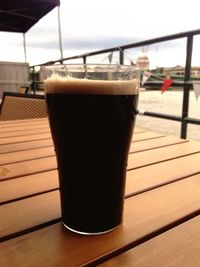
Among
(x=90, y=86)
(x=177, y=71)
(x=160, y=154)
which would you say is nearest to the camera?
(x=90, y=86)

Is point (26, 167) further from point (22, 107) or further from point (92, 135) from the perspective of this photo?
point (22, 107)

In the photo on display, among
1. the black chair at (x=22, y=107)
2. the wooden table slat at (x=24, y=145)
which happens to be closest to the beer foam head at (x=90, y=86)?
the wooden table slat at (x=24, y=145)

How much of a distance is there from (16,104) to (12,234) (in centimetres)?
179

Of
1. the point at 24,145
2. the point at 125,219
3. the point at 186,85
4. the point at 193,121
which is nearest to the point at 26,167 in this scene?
the point at 24,145

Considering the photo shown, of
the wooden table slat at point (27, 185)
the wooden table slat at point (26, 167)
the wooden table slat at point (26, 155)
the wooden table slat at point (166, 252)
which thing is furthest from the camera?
the wooden table slat at point (26, 155)

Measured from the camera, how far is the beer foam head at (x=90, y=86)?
1.14 ft

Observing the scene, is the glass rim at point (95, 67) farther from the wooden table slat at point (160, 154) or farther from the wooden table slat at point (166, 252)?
the wooden table slat at point (160, 154)

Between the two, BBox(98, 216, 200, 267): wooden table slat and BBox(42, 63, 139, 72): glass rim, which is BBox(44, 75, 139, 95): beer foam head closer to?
BBox(42, 63, 139, 72): glass rim

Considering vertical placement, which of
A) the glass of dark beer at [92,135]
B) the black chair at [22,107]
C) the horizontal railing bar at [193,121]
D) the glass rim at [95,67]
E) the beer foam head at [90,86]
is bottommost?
the horizontal railing bar at [193,121]

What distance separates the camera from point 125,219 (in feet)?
1.44

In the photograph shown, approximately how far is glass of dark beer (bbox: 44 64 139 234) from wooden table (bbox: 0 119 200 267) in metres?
0.04

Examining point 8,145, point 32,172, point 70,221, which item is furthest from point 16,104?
point 70,221

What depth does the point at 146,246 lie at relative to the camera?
14.5 inches

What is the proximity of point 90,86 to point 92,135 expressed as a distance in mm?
63
